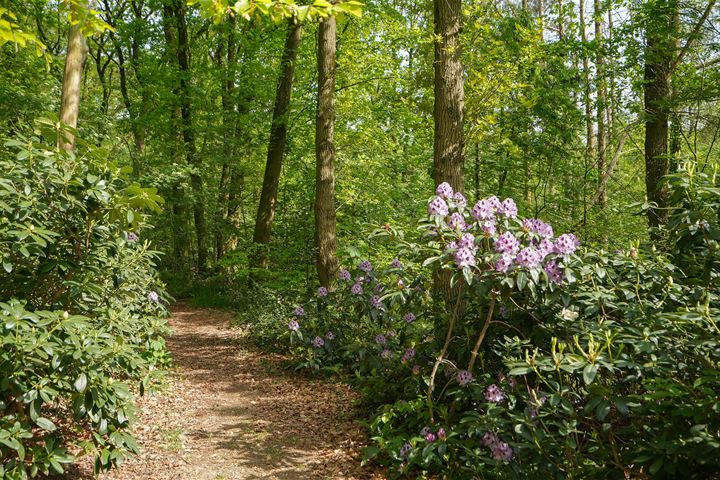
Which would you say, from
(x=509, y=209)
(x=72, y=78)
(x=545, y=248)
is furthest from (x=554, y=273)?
(x=72, y=78)

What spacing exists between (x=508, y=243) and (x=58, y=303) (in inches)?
121

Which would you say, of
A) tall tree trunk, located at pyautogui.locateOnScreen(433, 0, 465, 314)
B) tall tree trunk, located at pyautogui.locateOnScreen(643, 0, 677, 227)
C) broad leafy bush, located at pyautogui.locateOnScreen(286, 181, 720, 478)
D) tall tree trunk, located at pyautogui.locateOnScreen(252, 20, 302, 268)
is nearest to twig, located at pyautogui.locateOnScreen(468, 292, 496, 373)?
broad leafy bush, located at pyautogui.locateOnScreen(286, 181, 720, 478)

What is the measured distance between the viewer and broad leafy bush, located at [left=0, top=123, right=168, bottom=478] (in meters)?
3.04

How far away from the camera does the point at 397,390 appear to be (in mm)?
4871

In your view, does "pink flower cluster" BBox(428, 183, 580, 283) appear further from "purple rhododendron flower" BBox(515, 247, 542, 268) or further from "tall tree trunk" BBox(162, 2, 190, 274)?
"tall tree trunk" BBox(162, 2, 190, 274)

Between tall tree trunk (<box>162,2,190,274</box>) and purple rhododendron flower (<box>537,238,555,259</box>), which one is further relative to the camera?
tall tree trunk (<box>162,2,190,274</box>)

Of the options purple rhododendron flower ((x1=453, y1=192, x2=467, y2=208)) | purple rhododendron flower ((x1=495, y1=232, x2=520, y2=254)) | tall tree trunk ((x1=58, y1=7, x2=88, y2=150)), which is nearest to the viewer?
purple rhododendron flower ((x1=495, y1=232, x2=520, y2=254))

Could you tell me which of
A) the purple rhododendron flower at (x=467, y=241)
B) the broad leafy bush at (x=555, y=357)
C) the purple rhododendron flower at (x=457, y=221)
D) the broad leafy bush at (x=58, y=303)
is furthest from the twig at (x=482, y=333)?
the broad leafy bush at (x=58, y=303)

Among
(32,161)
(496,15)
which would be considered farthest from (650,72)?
(32,161)

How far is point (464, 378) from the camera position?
12.5 feet

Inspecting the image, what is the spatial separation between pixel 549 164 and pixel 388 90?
3.89 m

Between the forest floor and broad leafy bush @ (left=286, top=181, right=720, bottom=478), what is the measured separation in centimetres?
63

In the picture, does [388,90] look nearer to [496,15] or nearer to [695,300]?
[496,15]

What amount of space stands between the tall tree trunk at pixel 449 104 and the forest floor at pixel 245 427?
2652 mm
